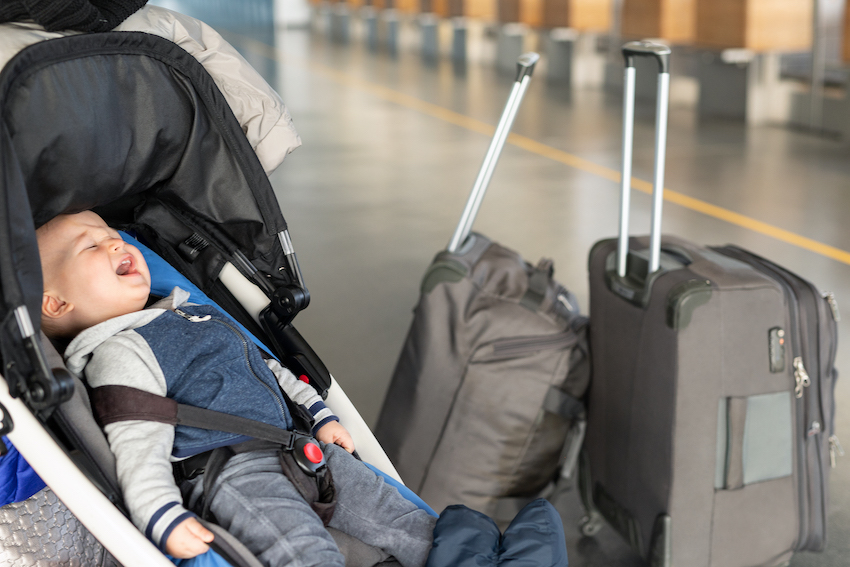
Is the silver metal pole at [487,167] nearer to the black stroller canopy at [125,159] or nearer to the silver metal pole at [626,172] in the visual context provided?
the silver metal pole at [626,172]

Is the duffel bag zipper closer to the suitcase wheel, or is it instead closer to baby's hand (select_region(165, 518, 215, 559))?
the suitcase wheel

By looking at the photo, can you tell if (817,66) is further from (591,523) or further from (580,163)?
(591,523)

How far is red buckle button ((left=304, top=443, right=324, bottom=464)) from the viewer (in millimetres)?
1391

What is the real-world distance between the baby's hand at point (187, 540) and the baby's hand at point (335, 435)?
380mm

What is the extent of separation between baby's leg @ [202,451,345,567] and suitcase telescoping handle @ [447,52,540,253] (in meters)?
0.84

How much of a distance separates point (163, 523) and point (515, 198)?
4.13 metres

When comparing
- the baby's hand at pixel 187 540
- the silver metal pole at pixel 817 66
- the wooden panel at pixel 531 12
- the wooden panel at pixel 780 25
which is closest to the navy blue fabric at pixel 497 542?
the baby's hand at pixel 187 540

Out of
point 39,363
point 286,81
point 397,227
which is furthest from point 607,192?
point 286,81

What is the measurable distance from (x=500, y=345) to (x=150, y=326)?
0.79m

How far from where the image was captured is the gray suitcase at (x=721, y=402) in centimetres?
175

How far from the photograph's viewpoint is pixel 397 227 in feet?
15.2

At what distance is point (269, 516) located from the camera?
130cm

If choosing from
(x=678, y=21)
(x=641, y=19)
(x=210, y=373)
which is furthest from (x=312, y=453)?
(x=641, y=19)

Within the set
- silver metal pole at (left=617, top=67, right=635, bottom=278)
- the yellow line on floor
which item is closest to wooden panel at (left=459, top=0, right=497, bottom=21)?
the yellow line on floor
